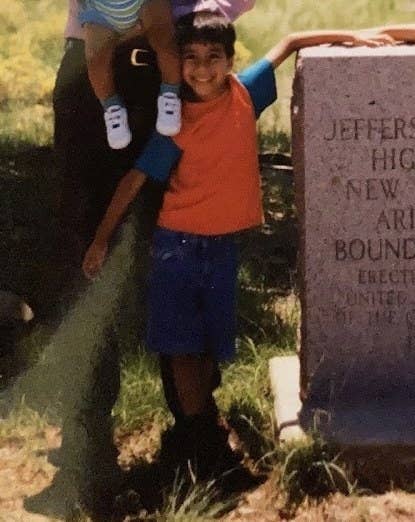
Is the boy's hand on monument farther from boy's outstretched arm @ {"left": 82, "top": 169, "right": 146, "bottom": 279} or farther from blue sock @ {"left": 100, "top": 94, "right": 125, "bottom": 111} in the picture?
blue sock @ {"left": 100, "top": 94, "right": 125, "bottom": 111}

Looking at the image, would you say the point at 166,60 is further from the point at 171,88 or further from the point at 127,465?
the point at 127,465

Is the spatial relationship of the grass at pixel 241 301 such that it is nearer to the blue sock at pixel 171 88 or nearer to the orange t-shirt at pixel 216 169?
the orange t-shirt at pixel 216 169

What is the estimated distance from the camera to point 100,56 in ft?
11.7

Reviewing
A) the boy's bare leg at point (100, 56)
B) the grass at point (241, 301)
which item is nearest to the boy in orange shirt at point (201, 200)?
the boy's bare leg at point (100, 56)

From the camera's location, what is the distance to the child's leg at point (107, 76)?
11.7ft

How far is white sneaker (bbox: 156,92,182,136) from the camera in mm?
3547

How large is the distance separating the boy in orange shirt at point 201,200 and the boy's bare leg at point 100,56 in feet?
0.71

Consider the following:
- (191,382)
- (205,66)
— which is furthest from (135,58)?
(191,382)

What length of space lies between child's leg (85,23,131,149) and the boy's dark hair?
0.72ft

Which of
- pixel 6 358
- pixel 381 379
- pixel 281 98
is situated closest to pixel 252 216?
pixel 381 379

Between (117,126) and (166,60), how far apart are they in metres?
0.26

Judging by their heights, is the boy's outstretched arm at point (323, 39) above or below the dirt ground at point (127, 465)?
above

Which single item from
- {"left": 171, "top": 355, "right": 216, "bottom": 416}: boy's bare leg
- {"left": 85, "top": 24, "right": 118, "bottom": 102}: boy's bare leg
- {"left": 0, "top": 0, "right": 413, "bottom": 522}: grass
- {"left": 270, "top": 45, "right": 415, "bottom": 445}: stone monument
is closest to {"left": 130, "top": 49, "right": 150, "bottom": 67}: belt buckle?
{"left": 85, "top": 24, "right": 118, "bottom": 102}: boy's bare leg

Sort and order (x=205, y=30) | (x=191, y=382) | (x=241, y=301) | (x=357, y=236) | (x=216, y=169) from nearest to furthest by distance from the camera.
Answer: (x=205, y=30) < (x=216, y=169) < (x=191, y=382) < (x=357, y=236) < (x=241, y=301)
